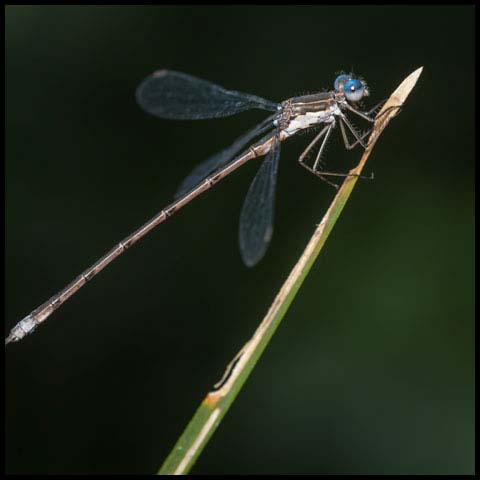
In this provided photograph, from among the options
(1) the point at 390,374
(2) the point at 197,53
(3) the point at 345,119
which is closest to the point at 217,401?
(1) the point at 390,374

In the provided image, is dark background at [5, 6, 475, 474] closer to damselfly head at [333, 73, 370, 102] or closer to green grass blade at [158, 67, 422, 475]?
damselfly head at [333, 73, 370, 102]

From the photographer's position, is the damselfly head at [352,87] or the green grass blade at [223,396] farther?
the damselfly head at [352,87]

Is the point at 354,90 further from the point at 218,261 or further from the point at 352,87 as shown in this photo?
the point at 218,261

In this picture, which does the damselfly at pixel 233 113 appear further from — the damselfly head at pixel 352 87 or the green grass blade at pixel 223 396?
the green grass blade at pixel 223 396

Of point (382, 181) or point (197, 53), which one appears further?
point (197, 53)

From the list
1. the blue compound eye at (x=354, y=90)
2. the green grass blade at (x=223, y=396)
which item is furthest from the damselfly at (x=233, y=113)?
the green grass blade at (x=223, y=396)

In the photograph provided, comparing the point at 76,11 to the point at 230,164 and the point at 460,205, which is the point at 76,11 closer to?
the point at 230,164

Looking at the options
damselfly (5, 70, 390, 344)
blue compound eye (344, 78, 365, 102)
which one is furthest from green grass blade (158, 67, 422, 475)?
blue compound eye (344, 78, 365, 102)

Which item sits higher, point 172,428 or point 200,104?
point 200,104
